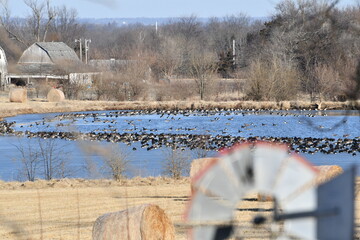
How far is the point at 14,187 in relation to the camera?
20516 millimetres

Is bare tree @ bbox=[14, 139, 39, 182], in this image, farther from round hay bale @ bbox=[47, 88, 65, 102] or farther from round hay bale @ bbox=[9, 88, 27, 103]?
round hay bale @ bbox=[47, 88, 65, 102]

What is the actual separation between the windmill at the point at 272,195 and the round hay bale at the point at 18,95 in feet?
172

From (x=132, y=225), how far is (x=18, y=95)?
4900 centimetres

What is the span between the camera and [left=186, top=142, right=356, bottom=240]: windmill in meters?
2.17

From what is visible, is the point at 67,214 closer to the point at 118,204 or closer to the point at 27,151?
the point at 118,204

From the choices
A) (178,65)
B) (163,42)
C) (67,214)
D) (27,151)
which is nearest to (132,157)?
(27,151)

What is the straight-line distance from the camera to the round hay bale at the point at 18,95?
53.5 m

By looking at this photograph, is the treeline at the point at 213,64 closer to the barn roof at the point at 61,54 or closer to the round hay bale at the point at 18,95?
the barn roof at the point at 61,54

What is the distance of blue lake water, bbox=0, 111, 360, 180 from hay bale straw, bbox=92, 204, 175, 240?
52.4 feet

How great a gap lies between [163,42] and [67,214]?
6625 centimetres

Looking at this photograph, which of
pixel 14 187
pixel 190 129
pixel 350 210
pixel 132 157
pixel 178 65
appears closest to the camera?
pixel 350 210

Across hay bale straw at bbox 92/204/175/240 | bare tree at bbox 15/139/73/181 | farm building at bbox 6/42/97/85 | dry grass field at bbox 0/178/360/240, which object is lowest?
bare tree at bbox 15/139/73/181

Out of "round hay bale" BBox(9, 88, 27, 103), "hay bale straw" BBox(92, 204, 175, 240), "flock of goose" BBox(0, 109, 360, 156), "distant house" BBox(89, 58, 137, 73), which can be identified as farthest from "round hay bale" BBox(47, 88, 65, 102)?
"hay bale straw" BBox(92, 204, 175, 240)

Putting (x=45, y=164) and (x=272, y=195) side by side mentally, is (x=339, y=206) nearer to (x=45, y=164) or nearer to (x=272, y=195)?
(x=272, y=195)
